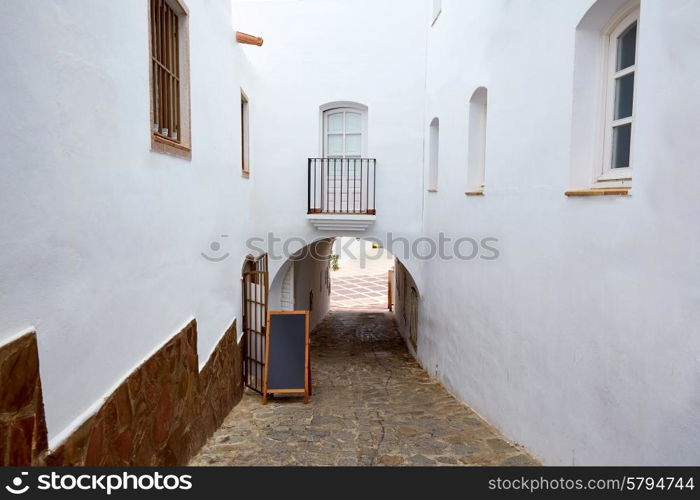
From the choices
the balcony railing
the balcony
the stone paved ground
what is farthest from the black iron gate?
the stone paved ground

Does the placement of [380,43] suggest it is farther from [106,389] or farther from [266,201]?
[106,389]

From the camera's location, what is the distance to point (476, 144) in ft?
22.7

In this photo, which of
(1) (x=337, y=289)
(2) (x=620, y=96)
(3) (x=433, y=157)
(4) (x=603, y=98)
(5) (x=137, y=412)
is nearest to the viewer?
(5) (x=137, y=412)

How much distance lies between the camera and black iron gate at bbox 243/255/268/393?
7758mm

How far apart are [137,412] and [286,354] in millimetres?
4198

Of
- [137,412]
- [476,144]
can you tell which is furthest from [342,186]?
[137,412]

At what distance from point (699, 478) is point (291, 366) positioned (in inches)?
218

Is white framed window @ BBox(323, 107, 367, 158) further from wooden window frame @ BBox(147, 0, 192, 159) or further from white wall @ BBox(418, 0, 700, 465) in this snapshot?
wooden window frame @ BBox(147, 0, 192, 159)

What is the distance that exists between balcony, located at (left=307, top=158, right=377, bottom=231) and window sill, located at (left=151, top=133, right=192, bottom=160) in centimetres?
520

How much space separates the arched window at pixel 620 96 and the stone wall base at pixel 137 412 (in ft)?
11.8

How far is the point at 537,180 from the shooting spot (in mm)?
4551

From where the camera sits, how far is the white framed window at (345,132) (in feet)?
32.8

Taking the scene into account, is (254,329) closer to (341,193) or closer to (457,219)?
(341,193)

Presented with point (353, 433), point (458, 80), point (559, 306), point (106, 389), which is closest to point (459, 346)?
point (353, 433)
